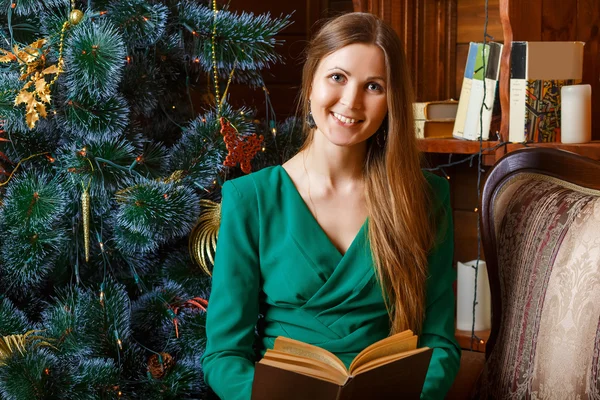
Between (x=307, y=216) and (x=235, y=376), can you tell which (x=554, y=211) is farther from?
(x=235, y=376)

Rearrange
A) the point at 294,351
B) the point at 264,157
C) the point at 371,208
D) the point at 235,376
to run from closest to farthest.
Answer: the point at 294,351 → the point at 235,376 → the point at 371,208 → the point at 264,157

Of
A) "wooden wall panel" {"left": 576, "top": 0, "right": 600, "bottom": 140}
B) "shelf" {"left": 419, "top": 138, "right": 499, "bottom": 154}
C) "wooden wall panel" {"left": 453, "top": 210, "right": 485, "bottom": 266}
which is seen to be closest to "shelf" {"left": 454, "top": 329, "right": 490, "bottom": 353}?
"wooden wall panel" {"left": 453, "top": 210, "right": 485, "bottom": 266}

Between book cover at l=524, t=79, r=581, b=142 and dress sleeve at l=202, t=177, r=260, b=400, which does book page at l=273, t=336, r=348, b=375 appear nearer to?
dress sleeve at l=202, t=177, r=260, b=400

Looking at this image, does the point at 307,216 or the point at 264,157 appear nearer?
the point at 307,216

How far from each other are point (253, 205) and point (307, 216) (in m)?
0.10

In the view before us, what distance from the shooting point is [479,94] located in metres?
1.86

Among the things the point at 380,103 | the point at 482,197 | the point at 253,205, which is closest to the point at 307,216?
the point at 253,205

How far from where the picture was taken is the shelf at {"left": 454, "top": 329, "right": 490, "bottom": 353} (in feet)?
6.15

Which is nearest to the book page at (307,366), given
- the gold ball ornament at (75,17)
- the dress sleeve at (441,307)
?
the dress sleeve at (441,307)

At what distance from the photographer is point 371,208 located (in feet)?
4.38

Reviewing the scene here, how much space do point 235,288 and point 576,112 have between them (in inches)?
35.3

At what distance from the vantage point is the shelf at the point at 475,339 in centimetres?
187

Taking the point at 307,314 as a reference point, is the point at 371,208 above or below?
above

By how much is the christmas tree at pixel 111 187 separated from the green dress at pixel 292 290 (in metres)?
0.15
